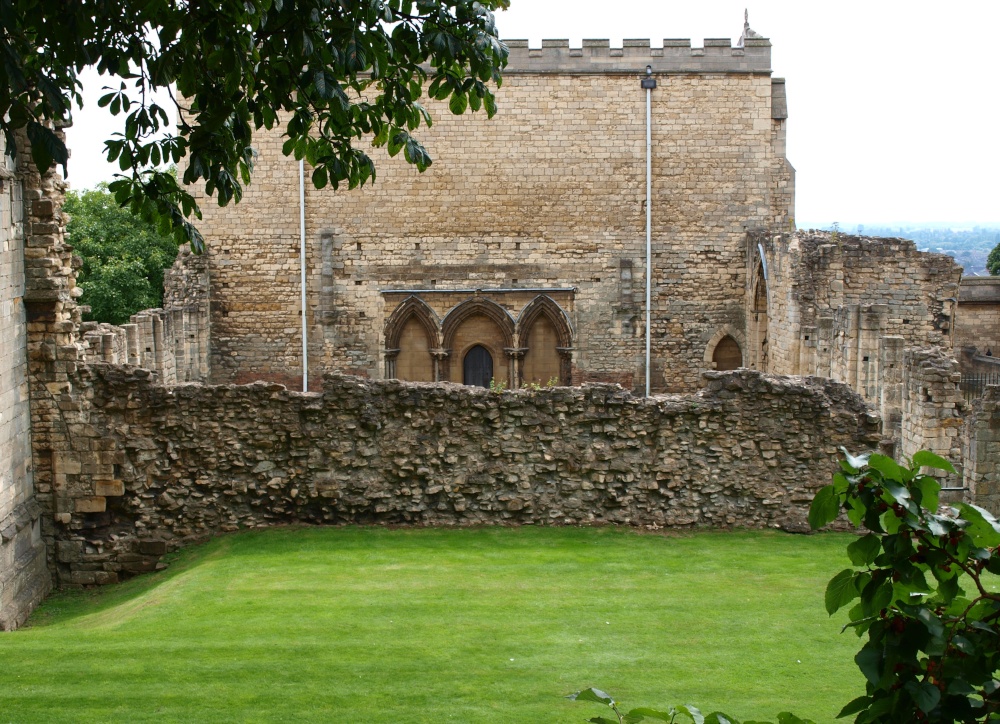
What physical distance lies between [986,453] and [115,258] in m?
27.2

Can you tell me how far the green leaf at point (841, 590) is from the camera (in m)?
3.69

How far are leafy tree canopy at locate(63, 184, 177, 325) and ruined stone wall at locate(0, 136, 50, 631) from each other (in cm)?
2099

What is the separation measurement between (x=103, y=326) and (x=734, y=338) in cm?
1387

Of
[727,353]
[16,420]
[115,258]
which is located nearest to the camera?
[16,420]

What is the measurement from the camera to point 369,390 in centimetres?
1198

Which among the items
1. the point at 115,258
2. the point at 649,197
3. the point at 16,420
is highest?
the point at 649,197

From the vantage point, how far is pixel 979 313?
30078 millimetres

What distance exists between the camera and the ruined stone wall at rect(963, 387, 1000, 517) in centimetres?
1220

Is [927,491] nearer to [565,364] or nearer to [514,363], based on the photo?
[514,363]

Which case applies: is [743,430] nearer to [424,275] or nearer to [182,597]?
[182,597]

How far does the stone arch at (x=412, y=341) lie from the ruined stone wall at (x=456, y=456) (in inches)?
515

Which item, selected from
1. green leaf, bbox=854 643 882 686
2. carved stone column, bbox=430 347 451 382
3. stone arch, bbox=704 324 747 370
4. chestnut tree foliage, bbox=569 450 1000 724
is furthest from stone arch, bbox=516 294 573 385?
green leaf, bbox=854 643 882 686

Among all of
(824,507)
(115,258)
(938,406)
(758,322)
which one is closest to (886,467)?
(824,507)

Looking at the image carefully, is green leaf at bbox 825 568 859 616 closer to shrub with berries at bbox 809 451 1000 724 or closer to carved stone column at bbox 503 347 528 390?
shrub with berries at bbox 809 451 1000 724
